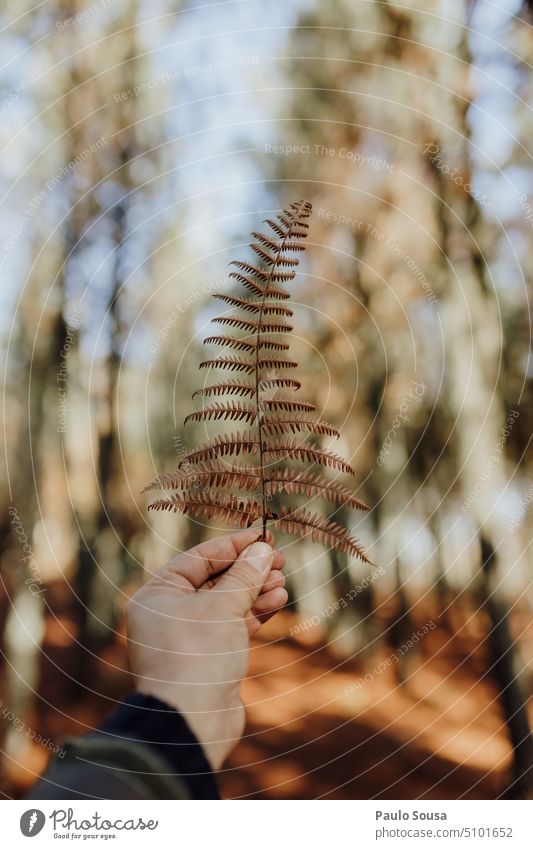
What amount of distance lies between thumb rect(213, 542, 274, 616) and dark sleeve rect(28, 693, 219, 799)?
0.37m

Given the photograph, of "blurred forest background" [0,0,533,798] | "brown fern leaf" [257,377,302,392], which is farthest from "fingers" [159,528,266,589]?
"blurred forest background" [0,0,533,798]

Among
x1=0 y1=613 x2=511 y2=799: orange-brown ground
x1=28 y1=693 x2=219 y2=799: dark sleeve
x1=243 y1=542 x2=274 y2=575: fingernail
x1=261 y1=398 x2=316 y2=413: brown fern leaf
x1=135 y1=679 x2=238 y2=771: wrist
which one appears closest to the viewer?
x1=28 y1=693 x2=219 y2=799: dark sleeve

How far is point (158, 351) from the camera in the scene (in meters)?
6.05

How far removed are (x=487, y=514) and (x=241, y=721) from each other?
2613mm

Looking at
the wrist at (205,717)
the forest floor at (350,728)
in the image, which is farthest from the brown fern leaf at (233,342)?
the forest floor at (350,728)

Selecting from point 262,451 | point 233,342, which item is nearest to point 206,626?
point 262,451

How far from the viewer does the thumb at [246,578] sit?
182cm

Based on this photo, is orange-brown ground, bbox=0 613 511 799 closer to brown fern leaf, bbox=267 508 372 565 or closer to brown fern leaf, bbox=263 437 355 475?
brown fern leaf, bbox=267 508 372 565

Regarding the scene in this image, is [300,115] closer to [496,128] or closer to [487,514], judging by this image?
[496,128]

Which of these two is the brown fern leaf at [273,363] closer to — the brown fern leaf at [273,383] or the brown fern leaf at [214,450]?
the brown fern leaf at [273,383]

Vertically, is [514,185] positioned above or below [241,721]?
above

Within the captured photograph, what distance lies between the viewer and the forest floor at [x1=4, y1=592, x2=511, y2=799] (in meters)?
4.98

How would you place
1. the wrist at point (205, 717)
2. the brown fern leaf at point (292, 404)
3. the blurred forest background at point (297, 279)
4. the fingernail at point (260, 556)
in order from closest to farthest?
the brown fern leaf at point (292, 404) → the wrist at point (205, 717) → the fingernail at point (260, 556) → the blurred forest background at point (297, 279)
